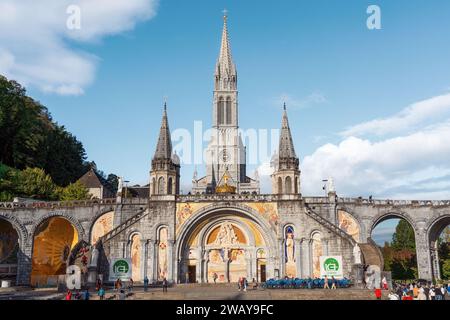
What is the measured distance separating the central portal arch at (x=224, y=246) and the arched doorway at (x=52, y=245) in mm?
12876

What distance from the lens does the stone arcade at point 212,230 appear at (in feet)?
131

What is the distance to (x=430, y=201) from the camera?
147 feet

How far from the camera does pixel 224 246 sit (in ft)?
137

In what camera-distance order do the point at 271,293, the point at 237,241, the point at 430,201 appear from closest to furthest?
the point at 271,293 → the point at 237,241 → the point at 430,201

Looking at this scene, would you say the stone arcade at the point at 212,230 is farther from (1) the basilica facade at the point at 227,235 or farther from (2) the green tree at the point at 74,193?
(2) the green tree at the point at 74,193

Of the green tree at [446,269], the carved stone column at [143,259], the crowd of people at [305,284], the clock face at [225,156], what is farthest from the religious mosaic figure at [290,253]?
the clock face at [225,156]

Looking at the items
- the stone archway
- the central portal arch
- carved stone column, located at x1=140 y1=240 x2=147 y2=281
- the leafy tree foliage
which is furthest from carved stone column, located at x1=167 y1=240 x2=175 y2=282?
the leafy tree foliage

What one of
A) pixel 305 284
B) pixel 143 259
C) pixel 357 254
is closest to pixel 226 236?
pixel 143 259

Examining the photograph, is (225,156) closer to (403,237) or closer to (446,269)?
(403,237)

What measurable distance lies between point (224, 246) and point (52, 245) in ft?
64.3
